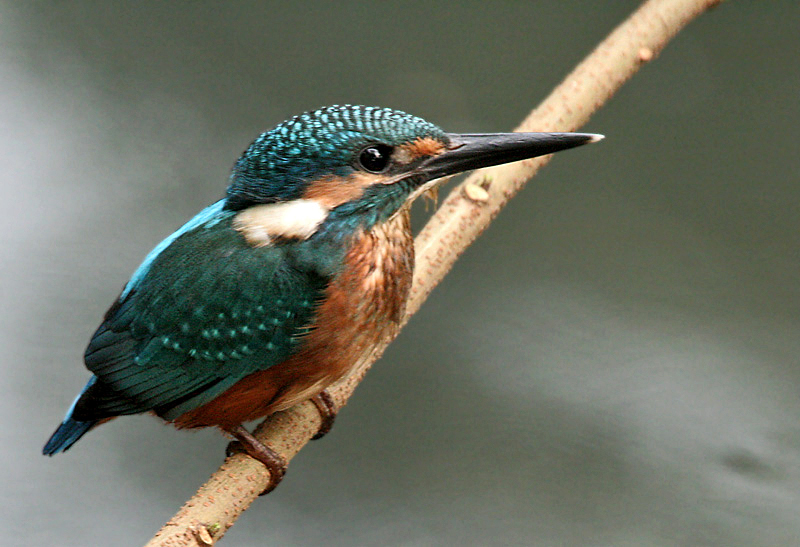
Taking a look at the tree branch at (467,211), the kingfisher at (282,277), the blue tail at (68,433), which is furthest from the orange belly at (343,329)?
the blue tail at (68,433)

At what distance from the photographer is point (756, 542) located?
2611mm

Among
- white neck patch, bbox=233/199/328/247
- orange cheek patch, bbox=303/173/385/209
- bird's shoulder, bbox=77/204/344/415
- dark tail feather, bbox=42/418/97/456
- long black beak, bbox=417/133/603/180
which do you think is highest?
long black beak, bbox=417/133/603/180

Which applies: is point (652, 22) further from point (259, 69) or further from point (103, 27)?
point (103, 27)

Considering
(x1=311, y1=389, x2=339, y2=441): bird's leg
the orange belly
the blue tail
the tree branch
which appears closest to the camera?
the tree branch

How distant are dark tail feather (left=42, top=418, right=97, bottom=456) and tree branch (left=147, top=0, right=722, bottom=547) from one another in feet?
1.09

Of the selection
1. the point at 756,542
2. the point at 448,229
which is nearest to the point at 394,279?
the point at 448,229

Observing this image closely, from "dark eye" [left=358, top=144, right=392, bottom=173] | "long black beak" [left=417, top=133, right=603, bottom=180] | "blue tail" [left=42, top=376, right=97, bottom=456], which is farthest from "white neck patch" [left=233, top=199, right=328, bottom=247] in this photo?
"blue tail" [left=42, top=376, right=97, bottom=456]

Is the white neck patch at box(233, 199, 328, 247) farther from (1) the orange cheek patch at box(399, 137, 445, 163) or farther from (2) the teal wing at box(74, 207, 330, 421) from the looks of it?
(1) the orange cheek patch at box(399, 137, 445, 163)

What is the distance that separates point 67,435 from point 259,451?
41cm

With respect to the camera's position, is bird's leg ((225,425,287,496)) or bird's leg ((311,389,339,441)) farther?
bird's leg ((311,389,339,441))

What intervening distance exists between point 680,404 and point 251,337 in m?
1.53

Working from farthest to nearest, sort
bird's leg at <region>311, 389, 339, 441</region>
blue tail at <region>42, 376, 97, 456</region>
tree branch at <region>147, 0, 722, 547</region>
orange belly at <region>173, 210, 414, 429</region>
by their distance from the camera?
bird's leg at <region>311, 389, 339, 441</region> < blue tail at <region>42, 376, 97, 456</region> < orange belly at <region>173, 210, 414, 429</region> < tree branch at <region>147, 0, 722, 547</region>

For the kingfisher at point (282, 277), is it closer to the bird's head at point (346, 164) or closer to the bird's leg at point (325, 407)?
the bird's head at point (346, 164)

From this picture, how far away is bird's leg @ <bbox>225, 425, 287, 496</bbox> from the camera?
1945mm
